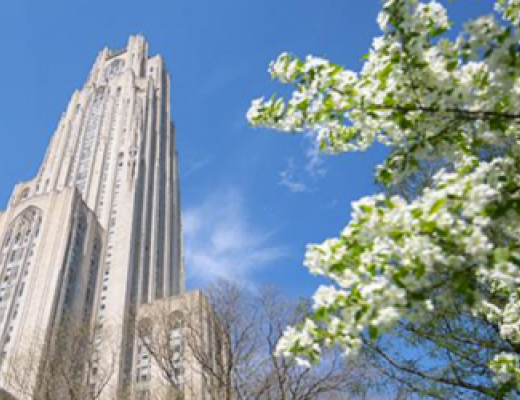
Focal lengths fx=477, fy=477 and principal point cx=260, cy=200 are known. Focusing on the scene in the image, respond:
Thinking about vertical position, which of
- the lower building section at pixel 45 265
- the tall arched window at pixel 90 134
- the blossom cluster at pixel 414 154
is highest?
the tall arched window at pixel 90 134

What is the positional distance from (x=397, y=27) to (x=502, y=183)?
5.38 ft

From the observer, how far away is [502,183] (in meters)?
3.94

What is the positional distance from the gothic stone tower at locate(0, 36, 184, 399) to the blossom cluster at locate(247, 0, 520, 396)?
92.7ft

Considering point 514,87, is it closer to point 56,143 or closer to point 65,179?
point 65,179

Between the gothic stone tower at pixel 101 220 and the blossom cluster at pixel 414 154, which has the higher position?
the gothic stone tower at pixel 101 220

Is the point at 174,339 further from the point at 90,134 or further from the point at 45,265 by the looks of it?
the point at 90,134

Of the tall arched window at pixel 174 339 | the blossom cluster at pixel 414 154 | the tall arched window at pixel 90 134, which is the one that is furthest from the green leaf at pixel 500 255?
the tall arched window at pixel 90 134

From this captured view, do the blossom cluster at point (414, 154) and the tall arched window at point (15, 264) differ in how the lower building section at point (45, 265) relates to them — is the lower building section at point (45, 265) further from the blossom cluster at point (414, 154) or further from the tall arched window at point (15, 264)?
the blossom cluster at point (414, 154)

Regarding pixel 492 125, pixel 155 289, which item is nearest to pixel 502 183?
pixel 492 125

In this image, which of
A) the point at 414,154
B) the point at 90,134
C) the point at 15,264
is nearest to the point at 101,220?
the point at 15,264

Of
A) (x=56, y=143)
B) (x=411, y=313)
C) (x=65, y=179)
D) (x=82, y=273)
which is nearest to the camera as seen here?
(x=411, y=313)

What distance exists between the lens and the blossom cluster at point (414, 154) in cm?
332

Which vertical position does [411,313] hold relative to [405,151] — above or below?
below

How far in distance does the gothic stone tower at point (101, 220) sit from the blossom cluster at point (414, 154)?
2825 cm
